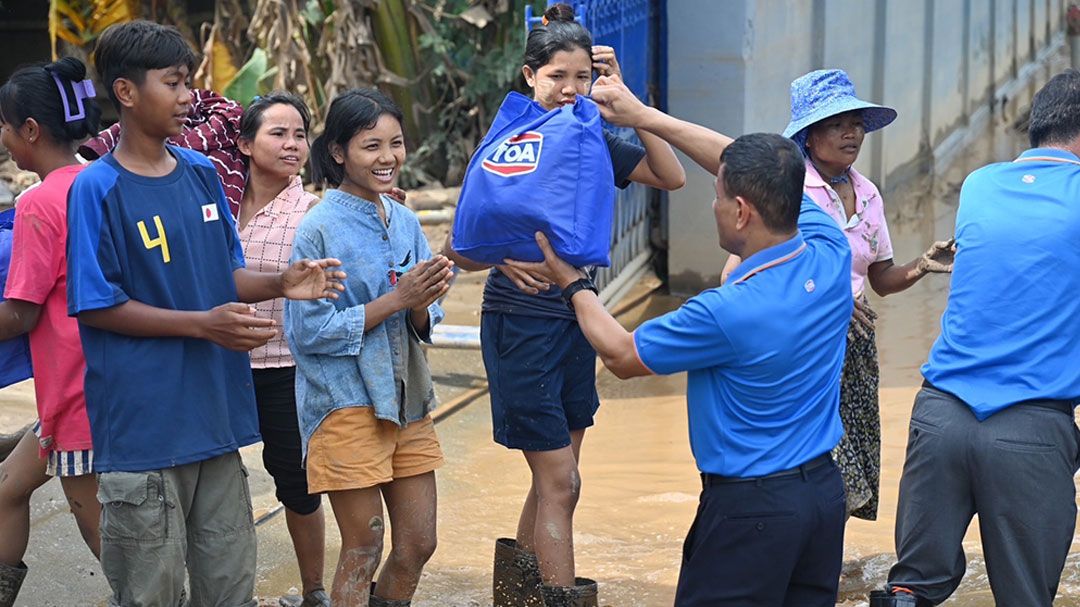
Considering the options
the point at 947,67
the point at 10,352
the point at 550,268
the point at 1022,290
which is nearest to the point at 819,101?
the point at 1022,290

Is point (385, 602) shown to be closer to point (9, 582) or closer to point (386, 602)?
point (386, 602)

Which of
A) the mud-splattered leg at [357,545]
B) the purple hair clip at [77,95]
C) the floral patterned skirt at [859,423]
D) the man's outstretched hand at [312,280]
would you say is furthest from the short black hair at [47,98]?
the floral patterned skirt at [859,423]

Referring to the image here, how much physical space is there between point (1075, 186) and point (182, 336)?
7.81 feet

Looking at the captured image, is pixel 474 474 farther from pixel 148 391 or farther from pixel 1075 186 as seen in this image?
pixel 1075 186

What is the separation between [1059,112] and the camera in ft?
12.8

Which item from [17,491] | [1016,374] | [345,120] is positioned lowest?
[17,491]

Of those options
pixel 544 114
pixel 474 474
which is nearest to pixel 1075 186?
pixel 544 114

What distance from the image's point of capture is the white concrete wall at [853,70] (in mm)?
9203

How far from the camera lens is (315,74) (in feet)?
36.6

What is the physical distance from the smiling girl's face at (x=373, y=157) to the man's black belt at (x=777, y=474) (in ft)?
4.44

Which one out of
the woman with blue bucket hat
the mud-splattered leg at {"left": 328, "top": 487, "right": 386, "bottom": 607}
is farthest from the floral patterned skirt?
the mud-splattered leg at {"left": 328, "top": 487, "right": 386, "bottom": 607}

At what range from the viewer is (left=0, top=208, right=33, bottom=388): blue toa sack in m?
4.29

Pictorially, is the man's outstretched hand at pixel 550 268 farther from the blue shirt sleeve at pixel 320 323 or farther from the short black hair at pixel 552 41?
the short black hair at pixel 552 41

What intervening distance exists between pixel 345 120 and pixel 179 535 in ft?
4.21
